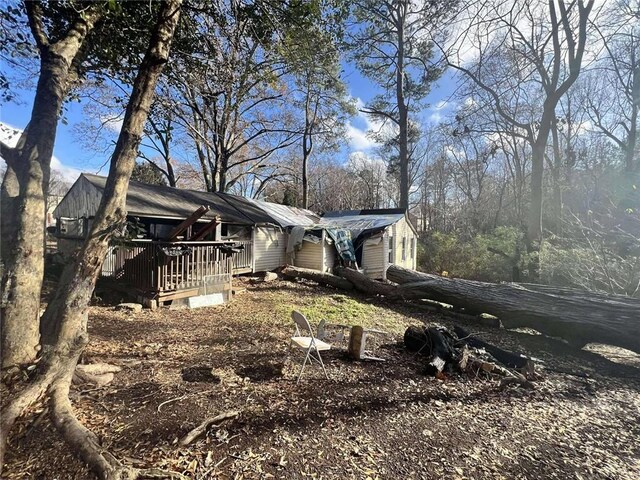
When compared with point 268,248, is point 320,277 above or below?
below

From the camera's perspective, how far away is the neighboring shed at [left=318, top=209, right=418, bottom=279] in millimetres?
14328

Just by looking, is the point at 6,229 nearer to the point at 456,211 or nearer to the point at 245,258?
the point at 245,258

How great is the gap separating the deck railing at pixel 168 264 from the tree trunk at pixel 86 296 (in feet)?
12.0

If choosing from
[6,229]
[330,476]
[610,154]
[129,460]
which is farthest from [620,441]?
[610,154]

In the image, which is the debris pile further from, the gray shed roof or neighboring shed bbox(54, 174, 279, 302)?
the gray shed roof

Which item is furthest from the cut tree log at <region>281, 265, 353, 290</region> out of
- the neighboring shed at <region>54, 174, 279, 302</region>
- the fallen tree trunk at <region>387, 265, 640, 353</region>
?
the fallen tree trunk at <region>387, 265, 640, 353</region>

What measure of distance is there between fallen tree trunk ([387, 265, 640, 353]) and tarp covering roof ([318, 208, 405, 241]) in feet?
22.4

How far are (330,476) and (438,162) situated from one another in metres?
32.0

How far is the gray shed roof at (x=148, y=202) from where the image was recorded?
30.3ft

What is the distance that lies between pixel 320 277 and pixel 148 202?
21.2 feet

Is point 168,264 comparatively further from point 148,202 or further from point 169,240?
point 148,202

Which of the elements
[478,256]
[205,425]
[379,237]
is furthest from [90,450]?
[478,256]

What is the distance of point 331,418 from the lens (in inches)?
111

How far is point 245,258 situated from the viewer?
40.6ft
